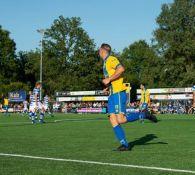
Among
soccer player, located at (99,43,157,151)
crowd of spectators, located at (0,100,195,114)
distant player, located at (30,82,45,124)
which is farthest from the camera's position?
crowd of spectators, located at (0,100,195,114)

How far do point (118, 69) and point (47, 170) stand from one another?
12.9 ft

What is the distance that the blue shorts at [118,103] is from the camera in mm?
11078

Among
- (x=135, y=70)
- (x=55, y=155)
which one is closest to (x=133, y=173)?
(x=55, y=155)

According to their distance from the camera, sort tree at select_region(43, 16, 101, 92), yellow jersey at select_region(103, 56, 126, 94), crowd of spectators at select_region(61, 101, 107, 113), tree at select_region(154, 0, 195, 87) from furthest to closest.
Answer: tree at select_region(43, 16, 101, 92) < tree at select_region(154, 0, 195, 87) < crowd of spectators at select_region(61, 101, 107, 113) < yellow jersey at select_region(103, 56, 126, 94)

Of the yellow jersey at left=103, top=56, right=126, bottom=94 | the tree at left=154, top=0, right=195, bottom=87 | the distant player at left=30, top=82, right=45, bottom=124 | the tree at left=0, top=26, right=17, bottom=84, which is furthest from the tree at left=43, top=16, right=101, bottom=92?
the yellow jersey at left=103, top=56, right=126, bottom=94

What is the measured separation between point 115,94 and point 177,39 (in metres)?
76.1

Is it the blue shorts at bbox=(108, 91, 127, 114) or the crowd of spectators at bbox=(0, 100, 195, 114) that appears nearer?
the blue shorts at bbox=(108, 91, 127, 114)

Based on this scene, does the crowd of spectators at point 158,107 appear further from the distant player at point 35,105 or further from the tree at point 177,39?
the distant player at point 35,105

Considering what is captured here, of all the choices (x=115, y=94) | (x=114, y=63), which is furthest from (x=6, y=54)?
(x=115, y=94)

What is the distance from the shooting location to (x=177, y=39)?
85688mm

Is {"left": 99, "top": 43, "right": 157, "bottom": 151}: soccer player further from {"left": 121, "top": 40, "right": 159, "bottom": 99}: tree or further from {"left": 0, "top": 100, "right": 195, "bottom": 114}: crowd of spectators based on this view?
{"left": 121, "top": 40, "right": 159, "bottom": 99}: tree

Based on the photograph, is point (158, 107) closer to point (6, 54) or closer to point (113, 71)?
point (6, 54)

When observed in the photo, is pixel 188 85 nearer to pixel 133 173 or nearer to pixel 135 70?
pixel 135 70

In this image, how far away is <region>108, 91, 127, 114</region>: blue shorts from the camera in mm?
11078
